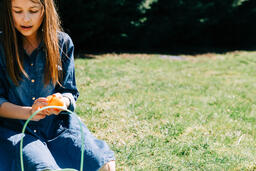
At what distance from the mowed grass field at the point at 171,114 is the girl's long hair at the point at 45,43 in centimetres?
114

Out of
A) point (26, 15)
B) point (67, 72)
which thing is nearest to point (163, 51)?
point (67, 72)

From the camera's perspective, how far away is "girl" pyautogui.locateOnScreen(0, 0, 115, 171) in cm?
204

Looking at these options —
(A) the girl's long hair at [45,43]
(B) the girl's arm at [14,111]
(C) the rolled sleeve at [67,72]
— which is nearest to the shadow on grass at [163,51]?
(C) the rolled sleeve at [67,72]

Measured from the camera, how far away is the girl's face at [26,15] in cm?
203

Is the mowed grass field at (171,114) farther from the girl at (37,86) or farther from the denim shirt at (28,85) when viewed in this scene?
the denim shirt at (28,85)

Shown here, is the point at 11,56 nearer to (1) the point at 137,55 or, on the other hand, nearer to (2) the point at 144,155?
(2) the point at 144,155

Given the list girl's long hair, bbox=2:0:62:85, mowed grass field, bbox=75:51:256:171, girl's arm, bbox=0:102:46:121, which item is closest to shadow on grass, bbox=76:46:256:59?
mowed grass field, bbox=75:51:256:171

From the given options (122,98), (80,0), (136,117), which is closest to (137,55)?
(80,0)

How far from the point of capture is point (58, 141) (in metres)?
2.15

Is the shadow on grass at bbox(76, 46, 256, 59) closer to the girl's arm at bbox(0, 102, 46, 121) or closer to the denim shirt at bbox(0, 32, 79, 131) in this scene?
the denim shirt at bbox(0, 32, 79, 131)

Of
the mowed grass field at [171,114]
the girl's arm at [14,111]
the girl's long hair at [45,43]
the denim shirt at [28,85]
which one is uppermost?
the girl's long hair at [45,43]

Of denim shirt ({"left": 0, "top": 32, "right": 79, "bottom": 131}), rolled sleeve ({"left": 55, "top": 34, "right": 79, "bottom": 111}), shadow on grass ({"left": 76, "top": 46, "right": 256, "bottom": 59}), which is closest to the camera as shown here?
denim shirt ({"left": 0, "top": 32, "right": 79, "bottom": 131})

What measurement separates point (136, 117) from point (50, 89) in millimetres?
1906

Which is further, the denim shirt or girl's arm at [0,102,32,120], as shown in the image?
the denim shirt
